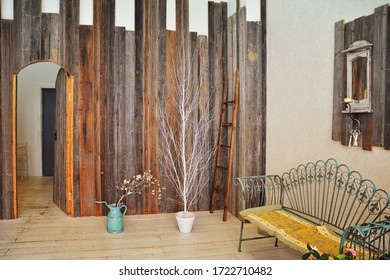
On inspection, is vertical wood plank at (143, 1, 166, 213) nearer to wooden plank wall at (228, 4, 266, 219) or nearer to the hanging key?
wooden plank wall at (228, 4, 266, 219)

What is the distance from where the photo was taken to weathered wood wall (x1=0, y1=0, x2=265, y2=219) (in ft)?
15.2

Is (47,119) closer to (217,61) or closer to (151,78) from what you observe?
(151,78)

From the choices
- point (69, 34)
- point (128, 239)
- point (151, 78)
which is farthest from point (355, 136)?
point (69, 34)

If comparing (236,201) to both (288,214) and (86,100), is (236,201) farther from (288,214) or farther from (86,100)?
(86,100)

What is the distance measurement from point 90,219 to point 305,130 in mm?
2771

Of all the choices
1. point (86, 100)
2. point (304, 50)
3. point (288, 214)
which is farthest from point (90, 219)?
point (304, 50)

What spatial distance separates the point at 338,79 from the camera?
3.41 m

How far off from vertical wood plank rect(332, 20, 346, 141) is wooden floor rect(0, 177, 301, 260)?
1.24 meters

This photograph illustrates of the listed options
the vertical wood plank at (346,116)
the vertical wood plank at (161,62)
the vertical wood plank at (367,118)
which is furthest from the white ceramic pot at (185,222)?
the vertical wood plank at (367,118)

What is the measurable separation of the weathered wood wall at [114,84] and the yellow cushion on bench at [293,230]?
110 cm

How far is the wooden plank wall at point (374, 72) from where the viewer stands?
9.47ft

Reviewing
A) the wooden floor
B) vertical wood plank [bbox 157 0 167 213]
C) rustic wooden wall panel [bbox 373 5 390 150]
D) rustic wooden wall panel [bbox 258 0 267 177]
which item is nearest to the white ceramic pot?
the wooden floor

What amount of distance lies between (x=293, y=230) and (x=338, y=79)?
1390mm

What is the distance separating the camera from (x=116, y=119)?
4.86 m
